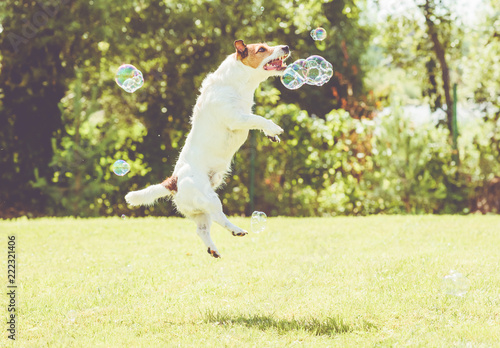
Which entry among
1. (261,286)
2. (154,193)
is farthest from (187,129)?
(154,193)

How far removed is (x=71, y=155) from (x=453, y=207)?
7.78 meters

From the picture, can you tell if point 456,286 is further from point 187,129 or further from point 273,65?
point 187,129

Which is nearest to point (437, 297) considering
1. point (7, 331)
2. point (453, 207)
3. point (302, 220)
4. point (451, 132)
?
point (7, 331)

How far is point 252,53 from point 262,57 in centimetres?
9

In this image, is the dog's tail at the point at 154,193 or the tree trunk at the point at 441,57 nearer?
the dog's tail at the point at 154,193

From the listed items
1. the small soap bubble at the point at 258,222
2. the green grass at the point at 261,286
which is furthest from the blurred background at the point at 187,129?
the small soap bubble at the point at 258,222

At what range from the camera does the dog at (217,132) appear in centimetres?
496

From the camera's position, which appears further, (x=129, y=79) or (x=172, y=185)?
(x=129, y=79)

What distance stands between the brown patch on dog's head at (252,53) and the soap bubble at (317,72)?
1439 millimetres

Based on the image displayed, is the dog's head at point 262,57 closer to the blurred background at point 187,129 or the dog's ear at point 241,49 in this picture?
the dog's ear at point 241,49

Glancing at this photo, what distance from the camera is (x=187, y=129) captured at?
13164 millimetres

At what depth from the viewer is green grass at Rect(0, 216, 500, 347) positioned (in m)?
4.73

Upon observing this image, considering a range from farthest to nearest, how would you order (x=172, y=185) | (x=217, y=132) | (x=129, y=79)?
(x=129, y=79) < (x=172, y=185) < (x=217, y=132)

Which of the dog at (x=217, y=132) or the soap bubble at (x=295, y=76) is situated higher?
the soap bubble at (x=295, y=76)
